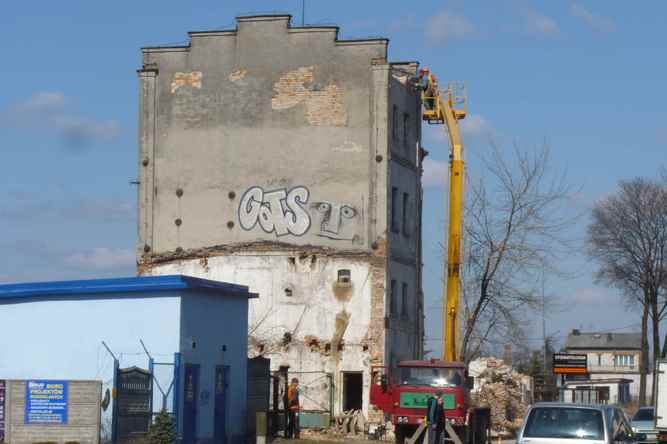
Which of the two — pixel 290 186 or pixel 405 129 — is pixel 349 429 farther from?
pixel 405 129

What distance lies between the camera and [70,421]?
3108cm

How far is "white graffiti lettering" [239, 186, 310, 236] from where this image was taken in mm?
47125

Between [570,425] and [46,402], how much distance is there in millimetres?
13892

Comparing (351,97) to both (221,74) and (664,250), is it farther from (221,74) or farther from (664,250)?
(664,250)

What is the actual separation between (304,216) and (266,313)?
3850 mm

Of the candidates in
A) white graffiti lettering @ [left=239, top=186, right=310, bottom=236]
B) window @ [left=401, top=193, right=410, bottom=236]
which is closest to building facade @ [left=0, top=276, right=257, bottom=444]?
white graffiti lettering @ [left=239, top=186, right=310, bottom=236]

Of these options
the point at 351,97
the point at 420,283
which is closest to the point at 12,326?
the point at 351,97

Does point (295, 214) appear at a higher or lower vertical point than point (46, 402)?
higher

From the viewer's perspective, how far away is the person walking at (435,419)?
33.1 meters

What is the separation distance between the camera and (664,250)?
7700cm

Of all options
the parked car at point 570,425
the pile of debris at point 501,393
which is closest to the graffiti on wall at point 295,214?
the pile of debris at point 501,393

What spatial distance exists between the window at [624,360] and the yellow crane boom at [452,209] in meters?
95.0

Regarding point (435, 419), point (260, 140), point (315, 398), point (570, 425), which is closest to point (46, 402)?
point (435, 419)

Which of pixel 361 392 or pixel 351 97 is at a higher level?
pixel 351 97
